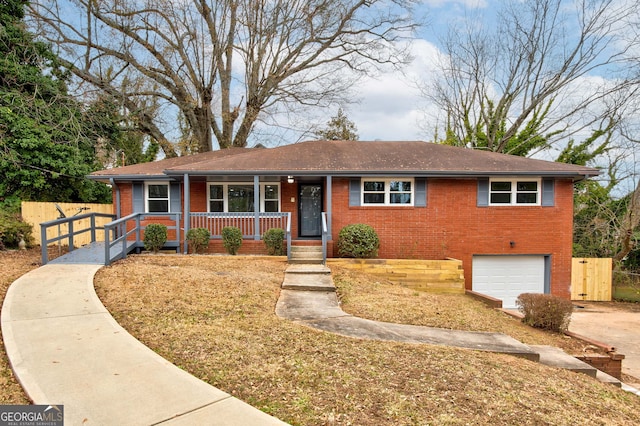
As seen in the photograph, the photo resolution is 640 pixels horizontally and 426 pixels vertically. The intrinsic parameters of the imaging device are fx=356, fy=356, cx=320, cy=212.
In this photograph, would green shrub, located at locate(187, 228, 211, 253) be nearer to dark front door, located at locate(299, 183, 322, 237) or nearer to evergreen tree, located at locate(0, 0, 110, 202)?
dark front door, located at locate(299, 183, 322, 237)

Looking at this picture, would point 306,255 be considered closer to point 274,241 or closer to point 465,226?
point 274,241

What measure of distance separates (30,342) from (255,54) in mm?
22195

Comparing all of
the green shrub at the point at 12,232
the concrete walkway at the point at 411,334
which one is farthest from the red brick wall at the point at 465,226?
the green shrub at the point at 12,232

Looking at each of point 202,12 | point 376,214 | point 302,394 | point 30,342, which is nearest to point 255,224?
point 376,214

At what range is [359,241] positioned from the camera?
36.9ft

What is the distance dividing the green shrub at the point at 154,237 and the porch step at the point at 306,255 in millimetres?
4155

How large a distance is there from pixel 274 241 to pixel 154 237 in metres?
3.77

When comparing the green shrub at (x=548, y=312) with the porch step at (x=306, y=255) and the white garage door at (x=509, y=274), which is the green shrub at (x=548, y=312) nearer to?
the white garage door at (x=509, y=274)

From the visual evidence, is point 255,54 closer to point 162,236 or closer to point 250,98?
point 250,98

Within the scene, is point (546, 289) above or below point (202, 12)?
below

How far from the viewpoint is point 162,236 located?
11.3 meters

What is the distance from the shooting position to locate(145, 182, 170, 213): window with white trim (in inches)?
Answer: 526

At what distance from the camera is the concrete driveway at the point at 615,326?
7334mm

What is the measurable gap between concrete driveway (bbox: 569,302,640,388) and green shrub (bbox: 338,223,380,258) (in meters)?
5.63
